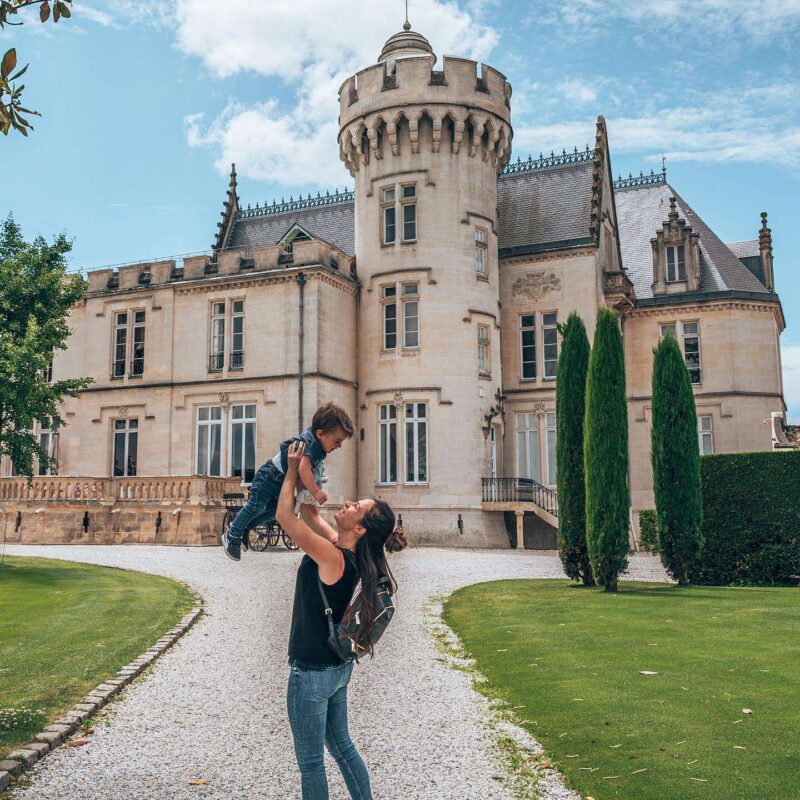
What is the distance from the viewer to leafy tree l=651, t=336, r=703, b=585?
17250 mm

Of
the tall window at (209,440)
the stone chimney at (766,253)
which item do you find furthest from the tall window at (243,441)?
the stone chimney at (766,253)

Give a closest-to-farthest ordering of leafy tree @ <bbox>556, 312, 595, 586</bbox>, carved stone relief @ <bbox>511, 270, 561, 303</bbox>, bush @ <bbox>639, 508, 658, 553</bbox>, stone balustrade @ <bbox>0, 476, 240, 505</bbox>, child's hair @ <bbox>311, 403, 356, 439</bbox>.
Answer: child's hair @ <bbox>311, 403, 356, 439</bbox> < leafy tree @ <bbox>556, 312, 595, 586</bbox> < bush @ <bbox>639, 508, 658, 553</bbox> < stone balustrade @ <bbox>0, 476, 240, 505</bbox> < carved stone relief @ <bbox>511, 270, 561, 303</bbox>

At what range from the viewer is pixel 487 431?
30484 mm

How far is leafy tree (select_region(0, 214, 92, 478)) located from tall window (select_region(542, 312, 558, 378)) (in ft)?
57.2

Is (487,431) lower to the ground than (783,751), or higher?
higher

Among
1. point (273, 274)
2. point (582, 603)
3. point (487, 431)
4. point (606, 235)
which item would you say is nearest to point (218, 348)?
point (273, 274)

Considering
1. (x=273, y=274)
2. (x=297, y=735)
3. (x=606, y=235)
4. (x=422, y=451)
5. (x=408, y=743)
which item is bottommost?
(x=408, y=743)

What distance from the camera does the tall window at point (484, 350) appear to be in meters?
31.2

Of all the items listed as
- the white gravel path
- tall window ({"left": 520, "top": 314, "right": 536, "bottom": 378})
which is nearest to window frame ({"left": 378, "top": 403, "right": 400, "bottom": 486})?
tall window ({"left": 520, "top": 314, "right": 536, "bottom": 378})

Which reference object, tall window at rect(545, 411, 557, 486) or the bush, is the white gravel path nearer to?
the bush

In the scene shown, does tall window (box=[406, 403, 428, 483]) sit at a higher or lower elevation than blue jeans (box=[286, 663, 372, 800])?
higher

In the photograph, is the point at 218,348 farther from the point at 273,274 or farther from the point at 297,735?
the point at 297,735

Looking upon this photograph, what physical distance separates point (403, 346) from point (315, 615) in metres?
26.0

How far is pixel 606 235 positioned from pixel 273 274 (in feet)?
45.1
